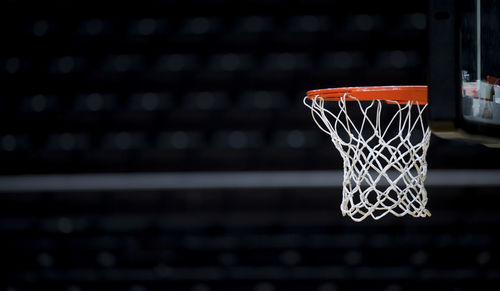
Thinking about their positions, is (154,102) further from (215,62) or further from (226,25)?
(226,25)

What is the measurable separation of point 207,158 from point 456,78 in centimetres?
277

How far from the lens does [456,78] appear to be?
3.80 ft

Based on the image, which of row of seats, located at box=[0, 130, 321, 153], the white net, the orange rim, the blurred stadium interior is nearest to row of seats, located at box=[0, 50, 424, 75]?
the blurred stadium interior

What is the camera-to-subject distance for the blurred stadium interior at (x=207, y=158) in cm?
364

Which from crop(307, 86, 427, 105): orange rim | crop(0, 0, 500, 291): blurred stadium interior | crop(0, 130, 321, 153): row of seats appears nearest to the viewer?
crop(307, 86, 427, 105): orange rim

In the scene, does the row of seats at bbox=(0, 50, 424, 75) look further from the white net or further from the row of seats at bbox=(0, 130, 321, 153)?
the row of seats at bbox=(0, 130, 321, 153)

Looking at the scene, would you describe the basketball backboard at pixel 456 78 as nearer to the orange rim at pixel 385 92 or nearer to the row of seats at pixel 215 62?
the orange rim at pixel 385 92

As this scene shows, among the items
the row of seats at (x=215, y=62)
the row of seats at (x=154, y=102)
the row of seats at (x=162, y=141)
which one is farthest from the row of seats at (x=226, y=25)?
the row of seats at (x=162, y=141)

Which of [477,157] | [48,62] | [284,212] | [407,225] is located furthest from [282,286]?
[48,62]

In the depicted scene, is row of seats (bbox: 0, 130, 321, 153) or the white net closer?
the white net

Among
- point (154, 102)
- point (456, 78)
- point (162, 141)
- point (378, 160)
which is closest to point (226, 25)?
point (154, 102)

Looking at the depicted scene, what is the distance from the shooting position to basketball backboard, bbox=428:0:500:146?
1.13 m

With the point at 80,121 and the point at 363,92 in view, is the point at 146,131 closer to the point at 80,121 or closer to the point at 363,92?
the point at 80,121

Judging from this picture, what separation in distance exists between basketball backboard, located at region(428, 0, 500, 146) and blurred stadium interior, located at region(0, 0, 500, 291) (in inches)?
92.6
